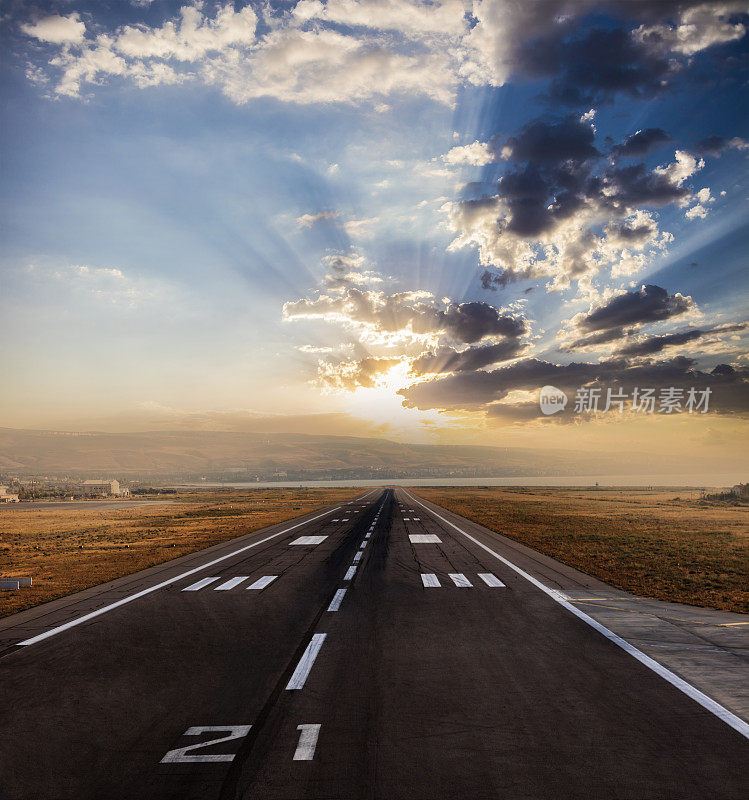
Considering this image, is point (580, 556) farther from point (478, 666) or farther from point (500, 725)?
point (500, 725)

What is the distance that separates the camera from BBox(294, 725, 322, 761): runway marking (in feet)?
16.0

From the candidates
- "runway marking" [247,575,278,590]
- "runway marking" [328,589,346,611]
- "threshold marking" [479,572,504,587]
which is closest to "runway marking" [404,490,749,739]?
"threshold marking" [479,572,504,587]

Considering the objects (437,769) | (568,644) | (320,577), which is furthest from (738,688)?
(320,577)

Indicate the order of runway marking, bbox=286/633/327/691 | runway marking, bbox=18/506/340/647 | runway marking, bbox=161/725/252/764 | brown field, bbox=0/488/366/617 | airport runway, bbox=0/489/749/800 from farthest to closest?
brown field, bbox=0/488/366/617 < runway marking, bbox=18/506/340/647 < runway marking, bbox=286/633/327/691 < runway marking, bbox=161/725/252/764 < airport runway, bbox=0/489/749/800

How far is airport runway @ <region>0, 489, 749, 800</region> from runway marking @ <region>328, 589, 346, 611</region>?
69mm

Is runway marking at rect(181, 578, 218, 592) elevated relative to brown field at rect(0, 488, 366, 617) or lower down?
elevated

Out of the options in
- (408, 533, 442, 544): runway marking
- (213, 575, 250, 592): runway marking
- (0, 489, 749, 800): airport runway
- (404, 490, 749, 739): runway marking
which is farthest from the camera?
(408, 533, 442, 544): runway marking

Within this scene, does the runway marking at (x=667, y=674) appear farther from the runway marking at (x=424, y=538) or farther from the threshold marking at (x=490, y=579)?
the runway marking at (x=424, y=538)

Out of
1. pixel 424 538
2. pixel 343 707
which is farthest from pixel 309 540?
pixel 343 707

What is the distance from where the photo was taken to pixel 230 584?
14227 millimetres

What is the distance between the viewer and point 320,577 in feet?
49.2

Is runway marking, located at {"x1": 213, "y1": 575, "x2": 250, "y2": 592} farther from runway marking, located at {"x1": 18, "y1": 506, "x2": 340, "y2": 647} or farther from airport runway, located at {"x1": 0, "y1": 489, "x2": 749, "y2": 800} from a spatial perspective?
runway marking, located at {"x1": 18, "y1": 506, "x2": 340, "y2": 647}

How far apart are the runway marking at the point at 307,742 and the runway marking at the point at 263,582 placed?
8.57 m

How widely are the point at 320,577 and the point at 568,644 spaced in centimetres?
817
